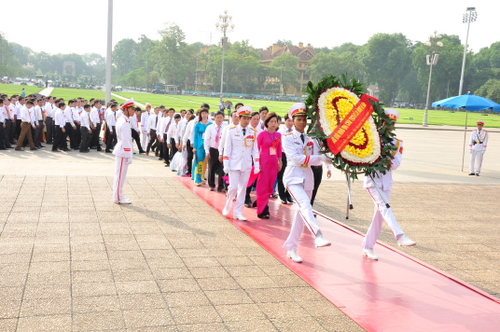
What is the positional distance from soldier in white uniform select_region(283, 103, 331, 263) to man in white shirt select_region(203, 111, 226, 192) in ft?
13.7

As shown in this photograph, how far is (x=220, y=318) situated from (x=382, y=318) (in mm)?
1535

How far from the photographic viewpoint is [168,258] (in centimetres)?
585

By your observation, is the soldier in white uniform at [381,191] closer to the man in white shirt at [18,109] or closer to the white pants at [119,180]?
the white pants at [119,180]

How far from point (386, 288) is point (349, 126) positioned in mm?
1914

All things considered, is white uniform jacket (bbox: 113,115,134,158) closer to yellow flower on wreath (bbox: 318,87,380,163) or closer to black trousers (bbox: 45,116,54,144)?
yellow flower on wreath (bbox: 318,87,380,163)

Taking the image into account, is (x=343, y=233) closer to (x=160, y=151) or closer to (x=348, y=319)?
(x=348, y=319)

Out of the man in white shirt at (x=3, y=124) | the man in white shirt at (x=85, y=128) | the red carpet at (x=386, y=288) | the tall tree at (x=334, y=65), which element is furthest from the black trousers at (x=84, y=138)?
the tall tree at (x=334, y=65)

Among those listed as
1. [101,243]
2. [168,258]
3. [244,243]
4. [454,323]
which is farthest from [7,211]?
[454,323]

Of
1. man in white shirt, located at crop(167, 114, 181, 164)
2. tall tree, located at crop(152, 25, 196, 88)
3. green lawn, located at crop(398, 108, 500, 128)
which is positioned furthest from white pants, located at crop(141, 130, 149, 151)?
tall tree, located at crop(152, 25, 196, 88)

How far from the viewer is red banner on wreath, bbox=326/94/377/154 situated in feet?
18.5

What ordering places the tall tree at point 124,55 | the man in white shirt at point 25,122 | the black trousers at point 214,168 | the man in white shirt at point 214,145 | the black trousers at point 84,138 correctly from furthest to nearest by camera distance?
the tall tree at point 124,55
the black trousers at point 84,138
the man in white shirt at point 25,122
the black trousers at point 214,168
the man in white shirt at point 214,145

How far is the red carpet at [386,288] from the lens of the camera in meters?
4.48

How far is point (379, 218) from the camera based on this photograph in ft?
20.0

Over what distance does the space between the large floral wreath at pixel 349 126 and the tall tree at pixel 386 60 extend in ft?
330
